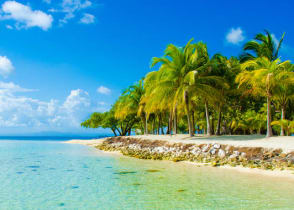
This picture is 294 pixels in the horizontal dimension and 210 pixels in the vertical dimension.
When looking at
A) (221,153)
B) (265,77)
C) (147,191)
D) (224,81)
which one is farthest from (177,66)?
Answer: (147,191)

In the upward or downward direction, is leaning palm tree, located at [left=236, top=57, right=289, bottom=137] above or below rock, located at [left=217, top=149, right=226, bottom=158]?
above

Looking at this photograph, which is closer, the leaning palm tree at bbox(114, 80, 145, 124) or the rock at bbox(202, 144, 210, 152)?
the rock at bbox(202, 144, 210, 152)

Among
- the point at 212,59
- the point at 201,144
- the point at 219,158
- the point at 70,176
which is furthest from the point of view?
the point at 212,59

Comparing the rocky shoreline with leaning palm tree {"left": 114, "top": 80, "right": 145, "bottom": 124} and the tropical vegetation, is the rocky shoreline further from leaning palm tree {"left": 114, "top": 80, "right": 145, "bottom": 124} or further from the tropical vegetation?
leaning palm tree {"left": 114, "top": 80, "right": 145, "bottom": 124}

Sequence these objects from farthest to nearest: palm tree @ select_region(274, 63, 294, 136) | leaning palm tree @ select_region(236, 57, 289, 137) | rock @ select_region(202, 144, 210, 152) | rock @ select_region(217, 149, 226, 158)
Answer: palm tree @ select_region(274, 63, 294, 136) → leaning palm tree @ select_region(236, 57, 289, 137) → rock @ select_region(202, 144, 210, 152) → rock @ select_region(217, 149, 226, 158)

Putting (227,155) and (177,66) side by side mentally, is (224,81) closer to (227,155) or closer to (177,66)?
(177,66)

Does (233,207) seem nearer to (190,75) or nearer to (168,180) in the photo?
(168,180)

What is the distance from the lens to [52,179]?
9.05 meters

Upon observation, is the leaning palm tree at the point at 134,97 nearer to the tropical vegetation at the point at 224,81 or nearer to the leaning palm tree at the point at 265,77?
the tropical vegetation at the point at 224,81

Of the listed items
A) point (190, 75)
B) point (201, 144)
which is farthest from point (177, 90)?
point (201, 144)

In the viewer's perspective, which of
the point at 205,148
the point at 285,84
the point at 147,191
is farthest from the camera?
the point at 285,84

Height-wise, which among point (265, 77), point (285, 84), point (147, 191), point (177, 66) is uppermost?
point (177, 66)

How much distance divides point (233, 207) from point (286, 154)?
634 cm

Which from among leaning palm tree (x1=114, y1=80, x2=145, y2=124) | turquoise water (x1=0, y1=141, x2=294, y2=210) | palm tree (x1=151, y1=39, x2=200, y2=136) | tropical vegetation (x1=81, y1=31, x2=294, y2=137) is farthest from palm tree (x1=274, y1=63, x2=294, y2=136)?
leaning palm tree (x1=114, y1=80, x2=145, y2=124)
